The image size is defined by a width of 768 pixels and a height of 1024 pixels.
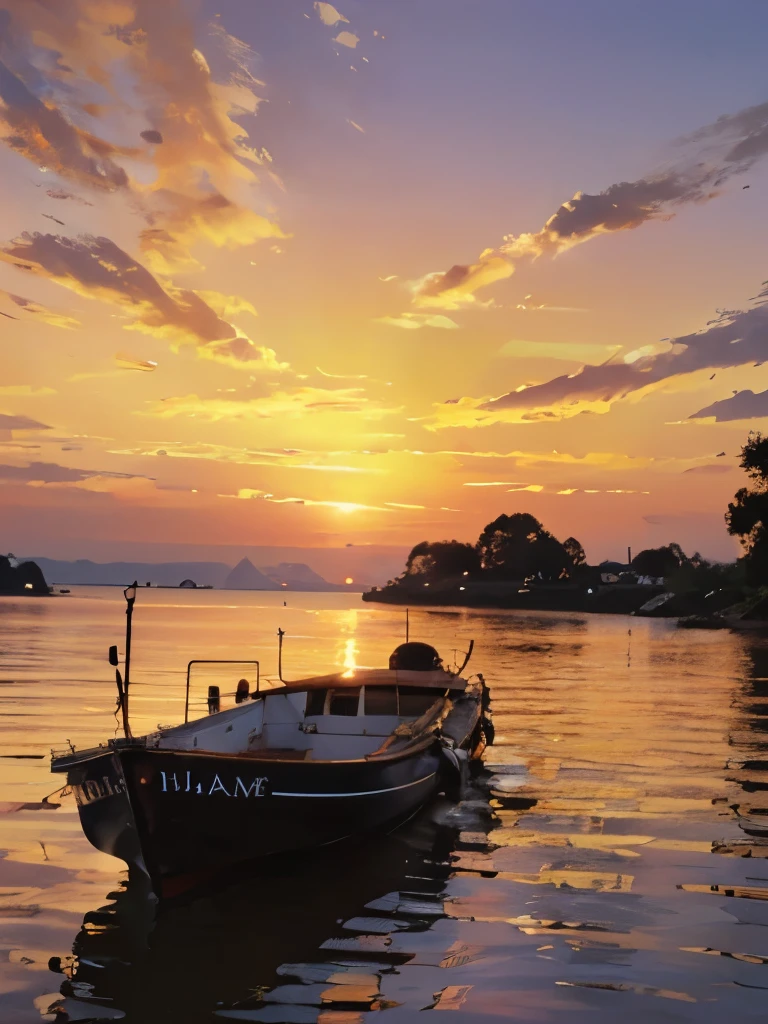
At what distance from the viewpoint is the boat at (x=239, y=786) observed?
1420cm

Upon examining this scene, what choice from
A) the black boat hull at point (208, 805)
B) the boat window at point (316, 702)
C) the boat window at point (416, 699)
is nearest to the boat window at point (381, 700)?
the boat window at point (416, 699)

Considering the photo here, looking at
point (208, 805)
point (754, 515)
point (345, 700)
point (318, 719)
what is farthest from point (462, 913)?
point (754, 515)

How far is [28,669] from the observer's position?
54750 millimetres

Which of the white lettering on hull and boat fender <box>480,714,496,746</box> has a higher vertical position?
the white lettering on hull

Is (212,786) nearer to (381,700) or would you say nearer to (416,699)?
(381,700)

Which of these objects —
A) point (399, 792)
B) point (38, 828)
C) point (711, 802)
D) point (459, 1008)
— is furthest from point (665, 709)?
point (459, 1008)

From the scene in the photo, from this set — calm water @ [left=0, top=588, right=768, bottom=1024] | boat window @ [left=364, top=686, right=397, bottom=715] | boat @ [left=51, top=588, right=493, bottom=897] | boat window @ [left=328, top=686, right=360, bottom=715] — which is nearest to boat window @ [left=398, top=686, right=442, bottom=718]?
boat window @ [left=364, top=686, right=397, bottom=715]

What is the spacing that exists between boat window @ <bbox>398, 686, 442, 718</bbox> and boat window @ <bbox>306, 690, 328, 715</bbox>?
2.70 metres

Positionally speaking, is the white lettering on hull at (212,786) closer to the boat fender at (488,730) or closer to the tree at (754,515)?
the boat fender at (488,730)

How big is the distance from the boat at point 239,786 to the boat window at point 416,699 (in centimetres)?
301

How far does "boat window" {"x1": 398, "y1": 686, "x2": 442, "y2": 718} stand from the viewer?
82.7ft

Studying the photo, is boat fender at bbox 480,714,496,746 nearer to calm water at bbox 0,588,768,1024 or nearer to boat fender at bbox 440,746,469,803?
calm water at bbox 0,588,768,1024

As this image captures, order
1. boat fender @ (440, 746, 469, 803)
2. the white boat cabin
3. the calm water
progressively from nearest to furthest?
1. the calm water
2. the white boat cabin
3. boat fender @ (440, 746, 469, 803)

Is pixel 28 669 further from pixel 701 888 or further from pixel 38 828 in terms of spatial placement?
pixel 701 888
